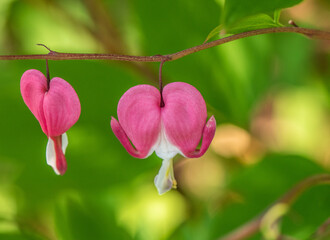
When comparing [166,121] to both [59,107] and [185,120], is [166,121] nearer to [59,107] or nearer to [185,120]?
[185,120]

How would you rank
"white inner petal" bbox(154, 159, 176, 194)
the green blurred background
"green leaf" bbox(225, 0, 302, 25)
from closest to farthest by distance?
1. "green leaf" bbox(225, 0, 302, 25)
2. "white inner petal" bbox(154, 159, 176, 194)
3. the green blurred background

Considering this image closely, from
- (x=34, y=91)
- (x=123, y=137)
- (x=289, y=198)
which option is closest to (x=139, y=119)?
(x=123, y=137)

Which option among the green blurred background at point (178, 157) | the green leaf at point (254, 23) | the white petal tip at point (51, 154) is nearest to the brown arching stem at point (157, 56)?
the green leaf at point (254, 23)

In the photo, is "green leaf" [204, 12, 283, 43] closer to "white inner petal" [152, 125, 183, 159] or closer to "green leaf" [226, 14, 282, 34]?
"green leaf" [226, 14, 282, 34]

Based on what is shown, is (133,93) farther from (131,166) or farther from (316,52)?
(316,52)

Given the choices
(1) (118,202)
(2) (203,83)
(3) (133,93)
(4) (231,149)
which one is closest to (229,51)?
(2) (203,83)

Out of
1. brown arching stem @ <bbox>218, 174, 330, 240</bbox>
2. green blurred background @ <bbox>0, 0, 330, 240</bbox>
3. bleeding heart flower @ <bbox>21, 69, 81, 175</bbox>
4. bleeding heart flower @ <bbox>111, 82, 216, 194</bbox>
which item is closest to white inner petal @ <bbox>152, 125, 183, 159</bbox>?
bleeding heart flower @ <bbox>111, 82, 216, 194</bbox>
